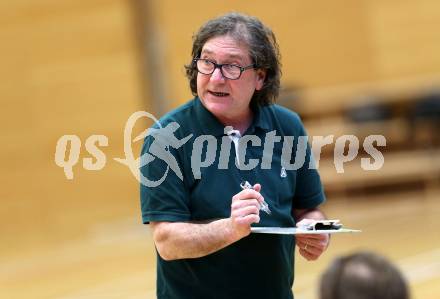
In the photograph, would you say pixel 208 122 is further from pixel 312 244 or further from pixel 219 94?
pixel 312 244

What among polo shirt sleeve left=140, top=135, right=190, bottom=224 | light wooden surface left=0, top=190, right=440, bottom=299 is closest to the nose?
polo shirt sleeve left=140, top=135, right=190, bottom=224

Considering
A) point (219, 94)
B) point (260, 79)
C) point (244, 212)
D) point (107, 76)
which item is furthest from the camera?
point (107, 76)

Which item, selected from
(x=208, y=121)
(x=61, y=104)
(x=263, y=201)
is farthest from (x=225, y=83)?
(x=61, y=104)

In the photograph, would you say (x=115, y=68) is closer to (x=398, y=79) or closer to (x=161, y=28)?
(x=161, y=28)

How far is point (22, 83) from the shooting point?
15.8 m

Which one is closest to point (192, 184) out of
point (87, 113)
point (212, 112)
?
point (212, 112)

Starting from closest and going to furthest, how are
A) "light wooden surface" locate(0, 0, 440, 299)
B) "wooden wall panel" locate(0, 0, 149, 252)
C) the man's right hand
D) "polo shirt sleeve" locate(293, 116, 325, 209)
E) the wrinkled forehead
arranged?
the man's right hand < the wrinkled forehead < "polo shirt sleeve" locate(293, 116, 325, 209) < "light wooden surface" locate(0, 0, 440, 299) < "wooden wall panel" locate(0, 0, 149, 252)

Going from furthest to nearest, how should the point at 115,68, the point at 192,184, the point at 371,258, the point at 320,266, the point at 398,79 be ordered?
the point at 115,68 → the point at 398,79 → the point at 320,266 → the point at 192,184 → the point at 371,258

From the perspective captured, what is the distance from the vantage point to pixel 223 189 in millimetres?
3266

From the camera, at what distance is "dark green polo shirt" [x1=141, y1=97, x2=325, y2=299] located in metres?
3.22

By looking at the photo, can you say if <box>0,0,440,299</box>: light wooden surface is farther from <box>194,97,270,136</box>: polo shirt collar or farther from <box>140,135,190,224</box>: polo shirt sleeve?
<box>140,135,190,224</box>: polo shirt sleeve

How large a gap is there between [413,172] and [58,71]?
6.23 m

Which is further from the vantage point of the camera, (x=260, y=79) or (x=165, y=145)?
(x=260, y=79)

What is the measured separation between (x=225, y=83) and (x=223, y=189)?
0.37 m
